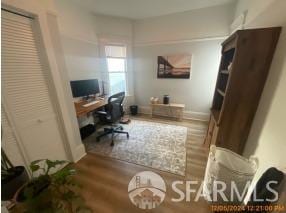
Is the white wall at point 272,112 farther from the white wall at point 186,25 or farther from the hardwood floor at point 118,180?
the white wall at point 186,25

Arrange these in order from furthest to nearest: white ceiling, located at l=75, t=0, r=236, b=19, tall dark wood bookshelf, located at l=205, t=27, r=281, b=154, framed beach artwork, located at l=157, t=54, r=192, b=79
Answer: framed beach artwork, located at l=157, t=54, r=192, b=79 → white ceiling, located at l=75, t=0, r=236, b=19 → tall dark wood bookshelf, located at l=205, t=27, r=281, b=154

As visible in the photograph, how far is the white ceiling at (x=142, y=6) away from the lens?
2.79 meters

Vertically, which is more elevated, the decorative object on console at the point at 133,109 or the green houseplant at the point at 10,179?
the green houseplant at the point at 10,179

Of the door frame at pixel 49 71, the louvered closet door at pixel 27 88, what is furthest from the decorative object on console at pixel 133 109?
the louvered closet door at pixel 27 88

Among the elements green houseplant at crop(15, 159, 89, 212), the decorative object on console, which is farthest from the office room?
the decorative object on console

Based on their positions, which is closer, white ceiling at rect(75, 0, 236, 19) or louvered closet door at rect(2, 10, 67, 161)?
louvered closet door at rect(2, 10, 67, 161)

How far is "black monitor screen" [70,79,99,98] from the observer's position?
2868 mm

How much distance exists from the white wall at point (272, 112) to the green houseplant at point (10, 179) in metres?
2.20

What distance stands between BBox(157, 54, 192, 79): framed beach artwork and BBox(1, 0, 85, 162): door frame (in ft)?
8.47

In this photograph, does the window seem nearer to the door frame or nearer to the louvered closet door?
the door frame

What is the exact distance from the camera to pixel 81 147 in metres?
2.37

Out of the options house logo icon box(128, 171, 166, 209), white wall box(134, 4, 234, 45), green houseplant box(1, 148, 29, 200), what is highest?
white wall box(134, 4, 234, 45)

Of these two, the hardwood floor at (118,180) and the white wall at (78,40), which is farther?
the white wall at (78,40)

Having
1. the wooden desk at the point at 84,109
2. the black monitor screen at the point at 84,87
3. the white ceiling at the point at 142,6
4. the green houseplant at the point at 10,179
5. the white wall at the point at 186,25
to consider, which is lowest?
the green houseplant at the point at 10,179
